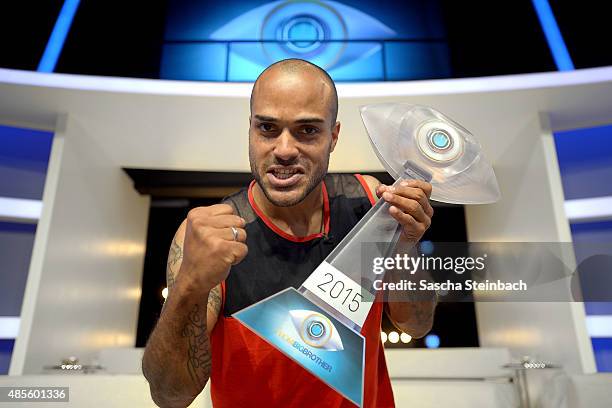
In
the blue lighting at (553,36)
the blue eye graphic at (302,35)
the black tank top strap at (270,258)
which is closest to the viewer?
the black tank top strap at (270,258)

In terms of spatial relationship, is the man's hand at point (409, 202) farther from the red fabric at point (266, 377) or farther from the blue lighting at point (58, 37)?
the blue lighting at point (58, 37)

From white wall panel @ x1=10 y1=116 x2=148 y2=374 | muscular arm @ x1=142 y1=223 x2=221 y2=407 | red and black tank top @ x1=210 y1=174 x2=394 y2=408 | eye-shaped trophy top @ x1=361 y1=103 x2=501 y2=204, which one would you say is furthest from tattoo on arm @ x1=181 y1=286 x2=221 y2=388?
white wall panel @ x1=10 y1=116 x2=148 y2=374

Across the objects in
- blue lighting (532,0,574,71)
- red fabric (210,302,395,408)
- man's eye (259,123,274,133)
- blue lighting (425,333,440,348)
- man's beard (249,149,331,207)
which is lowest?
red fabric (210,302,395,408)

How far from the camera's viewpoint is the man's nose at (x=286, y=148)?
640mm

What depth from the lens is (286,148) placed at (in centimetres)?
64

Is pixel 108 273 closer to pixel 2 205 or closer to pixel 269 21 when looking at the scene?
pixel 2 205

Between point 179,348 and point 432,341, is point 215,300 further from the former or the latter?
point 432,341

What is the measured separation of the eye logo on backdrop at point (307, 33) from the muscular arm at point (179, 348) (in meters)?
2.13

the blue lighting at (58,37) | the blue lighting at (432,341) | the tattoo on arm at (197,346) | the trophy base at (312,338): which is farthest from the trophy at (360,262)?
the blue lighting at (432,341)

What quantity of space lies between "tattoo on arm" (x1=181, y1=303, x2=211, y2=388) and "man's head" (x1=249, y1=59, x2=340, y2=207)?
0.20 meters

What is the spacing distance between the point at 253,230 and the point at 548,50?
Answer: 7.31ft

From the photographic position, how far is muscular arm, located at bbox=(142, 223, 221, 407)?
0.54 m

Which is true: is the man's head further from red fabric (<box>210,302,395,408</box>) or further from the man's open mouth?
red fabric (<box>210,302,395,408</box>)

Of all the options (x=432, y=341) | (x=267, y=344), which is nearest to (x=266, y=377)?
(x=267, y=344)
